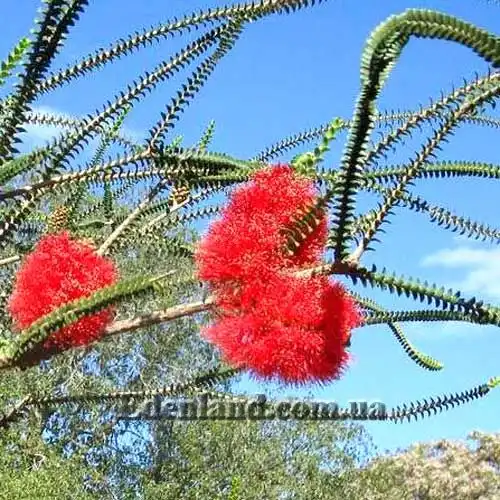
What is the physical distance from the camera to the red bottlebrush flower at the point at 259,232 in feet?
6.18

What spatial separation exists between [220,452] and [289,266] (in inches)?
588

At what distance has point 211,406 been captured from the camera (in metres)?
3.18

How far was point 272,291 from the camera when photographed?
1872mm

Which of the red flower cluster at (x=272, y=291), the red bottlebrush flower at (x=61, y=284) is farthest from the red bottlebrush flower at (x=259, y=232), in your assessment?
the red bottlebrush flower at (x=61, y=284)

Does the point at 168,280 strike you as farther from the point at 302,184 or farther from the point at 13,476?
the point at 13,476

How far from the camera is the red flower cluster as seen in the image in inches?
74.1

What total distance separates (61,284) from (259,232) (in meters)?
0.56

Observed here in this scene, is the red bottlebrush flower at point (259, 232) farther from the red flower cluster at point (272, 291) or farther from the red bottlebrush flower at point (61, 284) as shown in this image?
the red bottlebrush flower at point (61, 284)

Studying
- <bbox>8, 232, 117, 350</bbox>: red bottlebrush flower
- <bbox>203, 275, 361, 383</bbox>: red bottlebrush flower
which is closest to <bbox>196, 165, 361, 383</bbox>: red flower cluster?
<bbox>203, 275, 361, 383</bbox>: red bottlebrush flower

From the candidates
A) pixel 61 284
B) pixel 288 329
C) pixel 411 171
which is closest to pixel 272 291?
pixel 288 329

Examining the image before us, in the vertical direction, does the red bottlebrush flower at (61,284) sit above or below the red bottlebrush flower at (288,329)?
above

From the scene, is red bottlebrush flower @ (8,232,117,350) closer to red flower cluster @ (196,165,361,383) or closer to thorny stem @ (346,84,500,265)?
red flower cluster @ (196,165,361,383)

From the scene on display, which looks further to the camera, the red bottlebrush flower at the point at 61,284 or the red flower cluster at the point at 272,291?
the red bottlebrush flower at the point at 61,284

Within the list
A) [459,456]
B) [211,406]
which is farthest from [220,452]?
[211,406]
